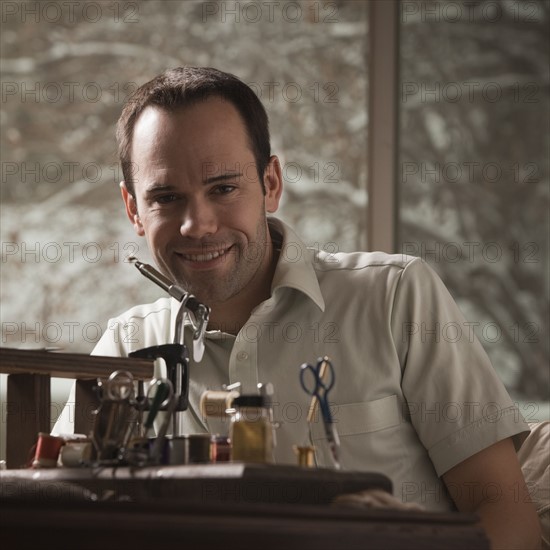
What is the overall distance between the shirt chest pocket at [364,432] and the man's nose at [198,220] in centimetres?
37

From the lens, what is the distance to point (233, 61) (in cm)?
316

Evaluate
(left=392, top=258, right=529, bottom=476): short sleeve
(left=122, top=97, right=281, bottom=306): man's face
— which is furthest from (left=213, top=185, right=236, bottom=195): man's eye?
(left=392, top=258, right=529, bottom=476): short sleeve

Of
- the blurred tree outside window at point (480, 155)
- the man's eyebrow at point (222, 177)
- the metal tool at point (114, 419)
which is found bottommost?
the metal tool at point (114, 419)

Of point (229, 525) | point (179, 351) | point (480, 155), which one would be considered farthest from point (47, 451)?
point (480, 155)

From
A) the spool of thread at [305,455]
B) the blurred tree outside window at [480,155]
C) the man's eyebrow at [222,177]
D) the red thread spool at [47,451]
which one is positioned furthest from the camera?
Answer: the blurred tree outside window at [480,155]

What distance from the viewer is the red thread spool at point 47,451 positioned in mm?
1191

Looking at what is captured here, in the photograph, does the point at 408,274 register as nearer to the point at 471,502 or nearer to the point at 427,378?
the point at 427,378

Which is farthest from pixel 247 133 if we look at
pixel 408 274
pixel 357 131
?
pixel 357 131

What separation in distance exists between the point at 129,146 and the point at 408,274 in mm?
563

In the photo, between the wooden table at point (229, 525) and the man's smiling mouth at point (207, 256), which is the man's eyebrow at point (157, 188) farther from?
the wooden table at point (229, 525)

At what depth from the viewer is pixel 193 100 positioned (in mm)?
1727

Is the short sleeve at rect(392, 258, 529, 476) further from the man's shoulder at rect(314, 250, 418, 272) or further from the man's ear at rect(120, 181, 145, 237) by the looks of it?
the man's ear at rect(120, 181, 145, 237)

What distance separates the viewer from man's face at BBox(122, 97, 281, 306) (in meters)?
1.68

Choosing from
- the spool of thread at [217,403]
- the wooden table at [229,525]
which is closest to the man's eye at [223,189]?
the spool of thread at [217,403]
